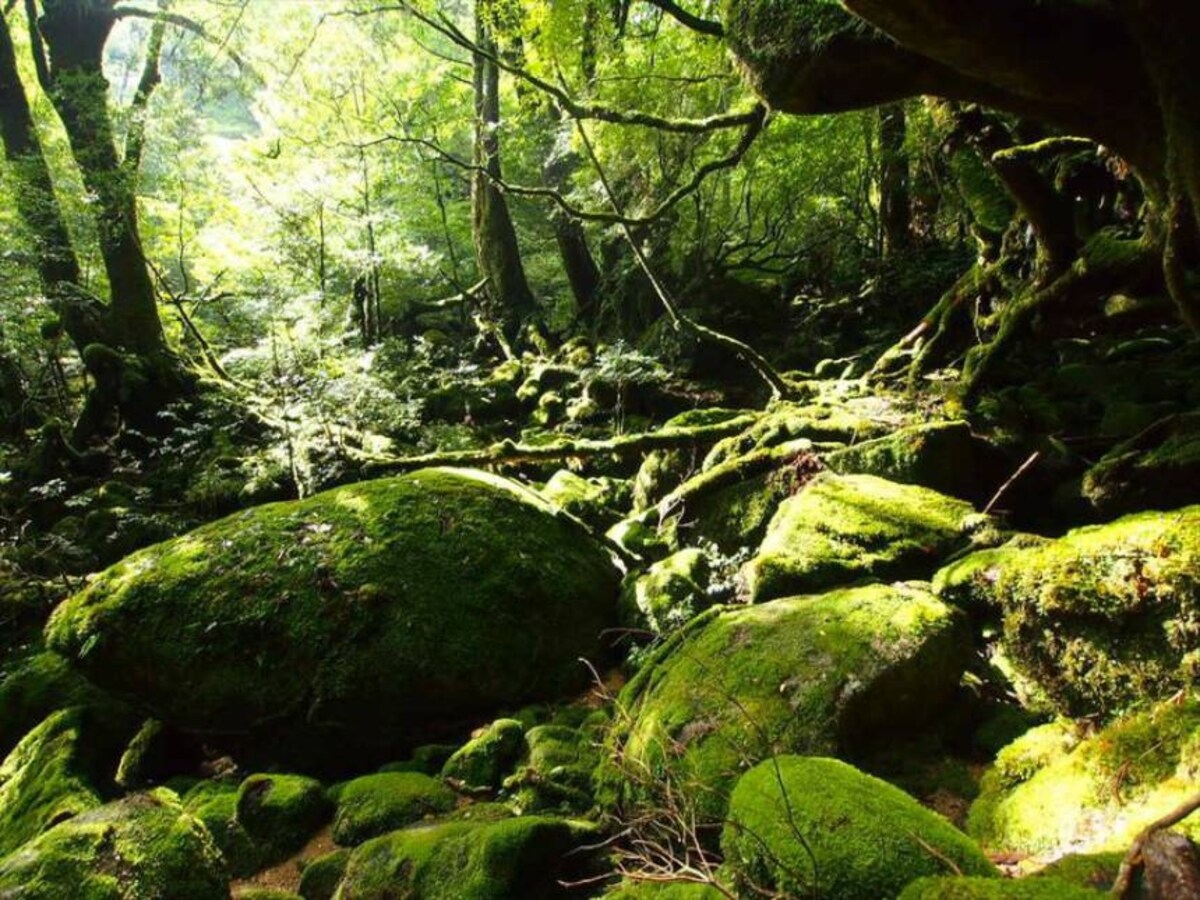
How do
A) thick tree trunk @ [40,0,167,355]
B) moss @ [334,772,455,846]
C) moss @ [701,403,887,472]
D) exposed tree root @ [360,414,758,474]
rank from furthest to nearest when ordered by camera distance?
1. thick tree trunk @ [40,0,167,355]
2. exposed tree root @ [360,414,758,474]
3. moss @ [701,403,887,472]
4. moss @ [334,772,455,846]

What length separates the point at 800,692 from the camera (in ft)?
10.7

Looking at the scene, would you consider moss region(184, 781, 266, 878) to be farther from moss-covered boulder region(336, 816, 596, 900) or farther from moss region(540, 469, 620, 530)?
moss region(540, 469, 620, 530)

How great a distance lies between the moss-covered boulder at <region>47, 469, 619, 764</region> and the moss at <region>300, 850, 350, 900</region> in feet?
4.31

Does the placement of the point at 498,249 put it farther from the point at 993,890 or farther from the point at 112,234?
the point at 993,890

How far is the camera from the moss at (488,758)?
4.15m

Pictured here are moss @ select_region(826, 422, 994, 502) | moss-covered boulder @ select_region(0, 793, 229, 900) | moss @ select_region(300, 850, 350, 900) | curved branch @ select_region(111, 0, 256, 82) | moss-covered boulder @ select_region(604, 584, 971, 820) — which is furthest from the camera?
curved branch @ select_region(111, 0, 256, 82)

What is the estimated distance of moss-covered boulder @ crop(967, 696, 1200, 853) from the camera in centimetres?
228

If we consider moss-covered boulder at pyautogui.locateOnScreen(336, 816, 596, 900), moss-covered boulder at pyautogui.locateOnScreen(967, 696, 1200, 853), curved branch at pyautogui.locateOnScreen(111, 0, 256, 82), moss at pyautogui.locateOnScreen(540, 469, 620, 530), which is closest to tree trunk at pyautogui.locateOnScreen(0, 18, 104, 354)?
curved branch at pyautogui.locateOnScreen(111, 0, 256, 82)

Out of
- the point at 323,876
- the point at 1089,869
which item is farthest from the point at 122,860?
the point at 1089,869

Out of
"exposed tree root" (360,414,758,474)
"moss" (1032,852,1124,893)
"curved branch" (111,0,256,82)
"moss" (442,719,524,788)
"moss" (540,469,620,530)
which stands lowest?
"moss" (442,719,524,788)

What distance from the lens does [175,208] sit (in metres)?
14.2

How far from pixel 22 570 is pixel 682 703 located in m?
8.86

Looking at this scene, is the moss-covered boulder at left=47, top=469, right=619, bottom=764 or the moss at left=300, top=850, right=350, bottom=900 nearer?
the moss at left=300, top=850, right=350, bottom=900

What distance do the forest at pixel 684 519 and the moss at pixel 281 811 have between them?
0.9 inches
